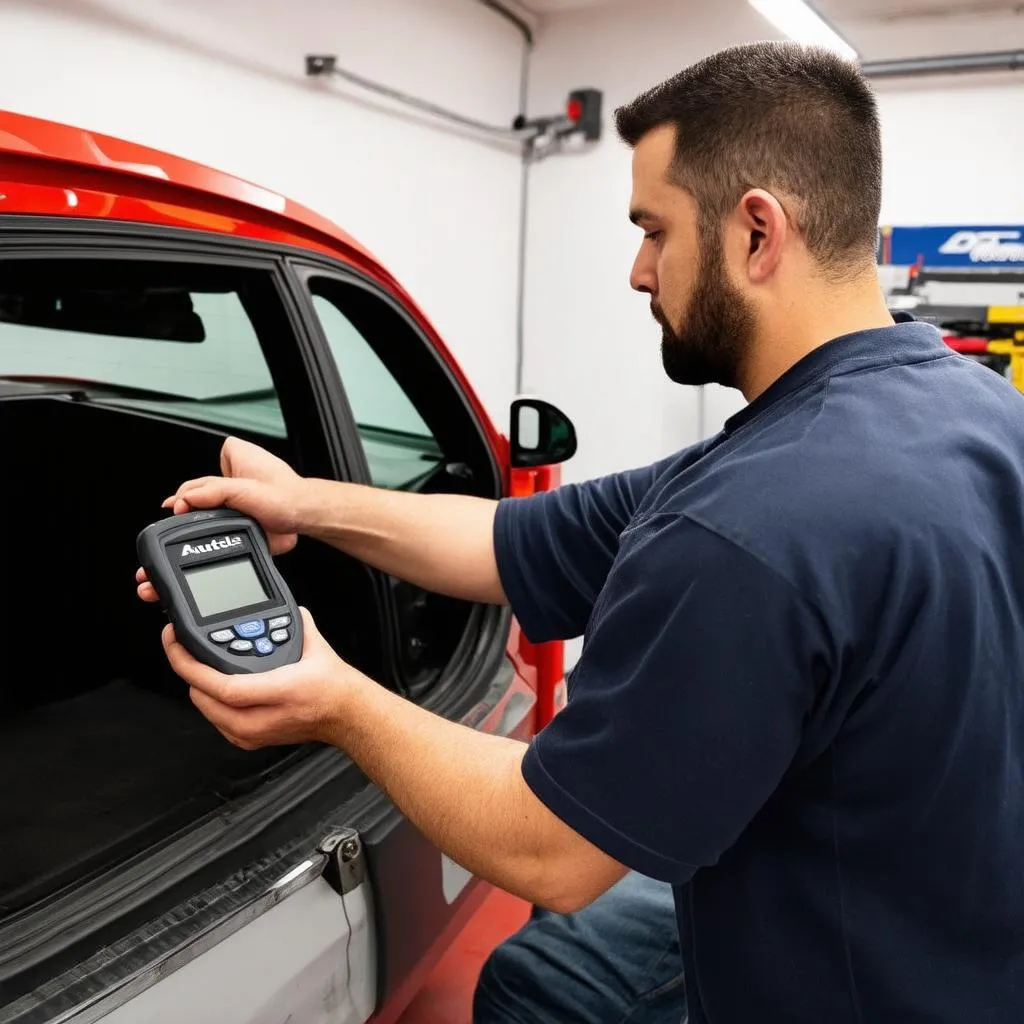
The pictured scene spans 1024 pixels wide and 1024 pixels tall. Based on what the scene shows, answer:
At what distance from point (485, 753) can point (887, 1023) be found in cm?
47

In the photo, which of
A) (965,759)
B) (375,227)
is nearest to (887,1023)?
(965,759)

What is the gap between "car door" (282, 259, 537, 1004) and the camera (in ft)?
4.30

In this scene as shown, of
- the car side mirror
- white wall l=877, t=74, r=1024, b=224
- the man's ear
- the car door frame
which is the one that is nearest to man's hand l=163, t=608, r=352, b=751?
the car door frame

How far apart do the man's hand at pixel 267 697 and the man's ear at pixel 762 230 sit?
2.02 feet

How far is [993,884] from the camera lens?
92 cm

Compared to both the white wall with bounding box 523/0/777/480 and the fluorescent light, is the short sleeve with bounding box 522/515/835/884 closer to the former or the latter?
the fluorescent light

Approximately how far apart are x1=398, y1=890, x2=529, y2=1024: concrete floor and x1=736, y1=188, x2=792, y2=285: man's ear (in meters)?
1.59

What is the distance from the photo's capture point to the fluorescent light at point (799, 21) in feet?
11.0

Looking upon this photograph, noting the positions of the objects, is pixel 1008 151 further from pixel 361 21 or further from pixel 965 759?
pixel 965 759

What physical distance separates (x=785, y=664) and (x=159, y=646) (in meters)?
1.47

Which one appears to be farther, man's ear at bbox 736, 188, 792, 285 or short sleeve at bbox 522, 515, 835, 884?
man's ear at bbox 736, 188, 792, 285

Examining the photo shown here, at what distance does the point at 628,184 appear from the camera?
181 inches

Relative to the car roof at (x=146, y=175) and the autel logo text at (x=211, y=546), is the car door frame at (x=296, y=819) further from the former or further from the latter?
the autel logo text at (x=211, y=546)

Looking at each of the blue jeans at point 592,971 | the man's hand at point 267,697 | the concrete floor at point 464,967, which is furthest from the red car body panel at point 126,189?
the concrete floor at point 464,967
